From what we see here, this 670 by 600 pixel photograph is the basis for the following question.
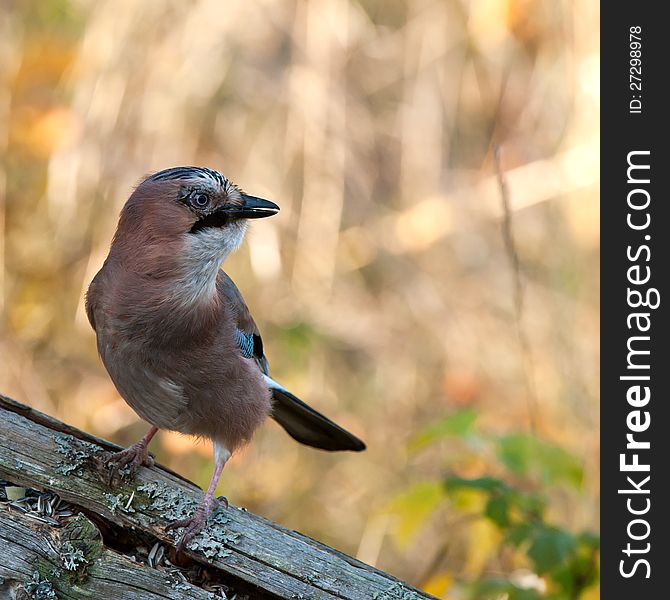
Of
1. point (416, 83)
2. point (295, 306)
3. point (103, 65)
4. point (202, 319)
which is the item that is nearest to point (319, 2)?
point (416, 83)

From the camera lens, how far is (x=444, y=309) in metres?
6.75

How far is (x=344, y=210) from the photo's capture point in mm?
6949

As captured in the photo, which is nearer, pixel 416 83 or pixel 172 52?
pixel 172 52

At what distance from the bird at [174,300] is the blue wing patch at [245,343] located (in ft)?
0.37

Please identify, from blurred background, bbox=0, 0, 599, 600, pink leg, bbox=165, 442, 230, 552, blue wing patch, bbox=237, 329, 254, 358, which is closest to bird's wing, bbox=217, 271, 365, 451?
blue wing patch, bbox=237, 329, 254, 358

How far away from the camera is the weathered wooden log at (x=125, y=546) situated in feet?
8.64

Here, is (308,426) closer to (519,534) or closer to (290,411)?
(290,411)

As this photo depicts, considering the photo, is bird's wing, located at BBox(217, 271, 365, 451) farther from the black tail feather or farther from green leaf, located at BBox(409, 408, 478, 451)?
green leaf, located at BBox(409, 408, 478, 451)

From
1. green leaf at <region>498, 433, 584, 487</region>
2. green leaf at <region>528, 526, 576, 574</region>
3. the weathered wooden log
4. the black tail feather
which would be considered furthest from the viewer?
the black tail feather

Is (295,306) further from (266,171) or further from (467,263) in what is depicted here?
(467,263)

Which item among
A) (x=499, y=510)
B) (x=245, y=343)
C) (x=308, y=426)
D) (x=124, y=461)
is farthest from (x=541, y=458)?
(x=124, y=461)

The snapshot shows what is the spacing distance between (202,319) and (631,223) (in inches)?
76.9

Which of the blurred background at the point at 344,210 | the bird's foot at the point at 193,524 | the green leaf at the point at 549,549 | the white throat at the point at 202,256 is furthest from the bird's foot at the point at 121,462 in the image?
the blurred background at the point at 344,210

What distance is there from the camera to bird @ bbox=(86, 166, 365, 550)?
3.37 meters
